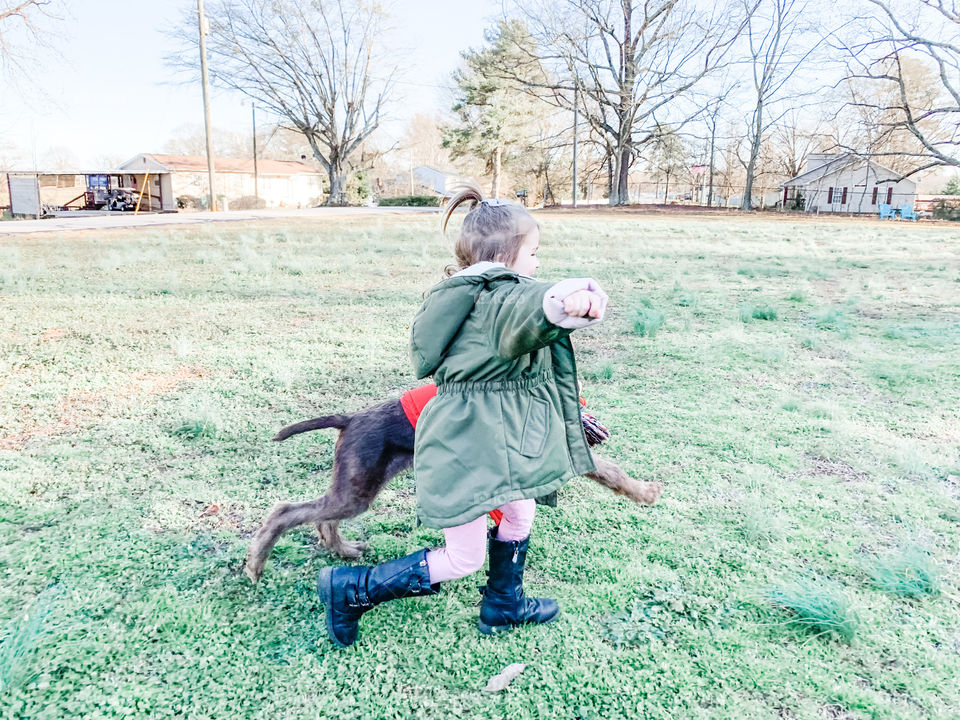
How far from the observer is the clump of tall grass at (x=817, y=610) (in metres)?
2.17

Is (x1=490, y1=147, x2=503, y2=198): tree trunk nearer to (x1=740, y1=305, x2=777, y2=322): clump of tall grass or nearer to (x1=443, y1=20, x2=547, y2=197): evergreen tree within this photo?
(x1=443, y1=20, x2=547, y2=197): evergreen tree

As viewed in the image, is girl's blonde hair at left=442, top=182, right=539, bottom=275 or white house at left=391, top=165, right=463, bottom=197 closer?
girl's blonde hair at left=442, top=182, right=539, bottom=275

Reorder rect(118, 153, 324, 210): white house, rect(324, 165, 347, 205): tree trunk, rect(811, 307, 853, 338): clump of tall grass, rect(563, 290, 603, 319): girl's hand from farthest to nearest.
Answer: rect(324, 165, 347, 205): tree trunk, rect(118, 153, 324, 210): white house, rect(811, 307, 853, 338): clump of tall grass, rect(563, 290, 603, 319): girl's hand

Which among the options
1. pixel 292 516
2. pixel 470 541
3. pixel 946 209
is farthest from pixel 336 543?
pixel 946 209

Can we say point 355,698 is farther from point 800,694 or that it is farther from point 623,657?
point 800,694

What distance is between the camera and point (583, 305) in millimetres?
1481

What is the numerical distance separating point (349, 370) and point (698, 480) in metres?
2.79

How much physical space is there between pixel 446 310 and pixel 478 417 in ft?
1.08

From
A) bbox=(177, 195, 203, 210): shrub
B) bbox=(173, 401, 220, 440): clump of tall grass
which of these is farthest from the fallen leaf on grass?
bbox=(177, 195, 203, 210): shrub

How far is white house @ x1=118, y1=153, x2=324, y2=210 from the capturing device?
40.8 meters

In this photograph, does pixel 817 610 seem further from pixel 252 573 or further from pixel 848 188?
pixel 848 188

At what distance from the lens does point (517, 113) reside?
1683 inches

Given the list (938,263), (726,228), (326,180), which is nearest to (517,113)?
(326,180)

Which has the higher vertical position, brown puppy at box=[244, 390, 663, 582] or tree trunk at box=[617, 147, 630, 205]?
tree trunk at box=[617, 147, 630, 205]
